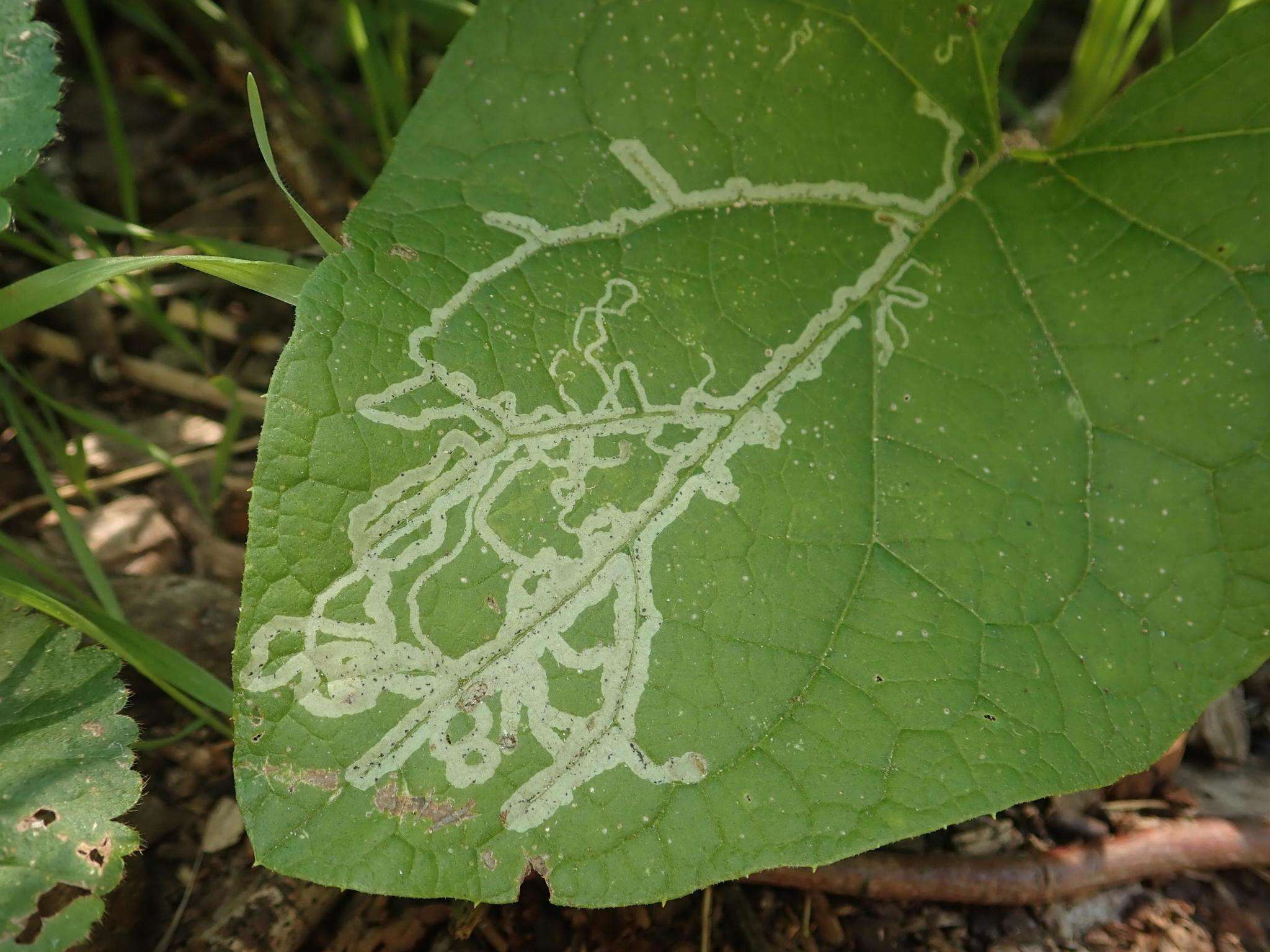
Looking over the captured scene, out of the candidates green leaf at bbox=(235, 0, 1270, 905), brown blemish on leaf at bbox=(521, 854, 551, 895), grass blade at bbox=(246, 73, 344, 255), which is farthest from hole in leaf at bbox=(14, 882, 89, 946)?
grass blade at bbox=(246, 73, 344, 255)

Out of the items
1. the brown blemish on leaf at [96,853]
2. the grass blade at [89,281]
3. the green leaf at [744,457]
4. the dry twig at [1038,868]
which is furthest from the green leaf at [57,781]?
the dry twig at [1038,868]

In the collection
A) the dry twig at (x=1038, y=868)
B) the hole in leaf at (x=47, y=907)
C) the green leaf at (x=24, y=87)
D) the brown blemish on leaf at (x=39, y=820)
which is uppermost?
the green leaf at (x=24, y=87)

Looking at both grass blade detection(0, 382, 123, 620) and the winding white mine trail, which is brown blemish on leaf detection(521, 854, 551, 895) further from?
grass blade detection(0, 382, 123, 620)

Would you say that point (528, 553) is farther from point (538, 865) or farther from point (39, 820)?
point (39, 820)

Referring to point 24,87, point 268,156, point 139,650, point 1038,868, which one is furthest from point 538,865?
point 24,87

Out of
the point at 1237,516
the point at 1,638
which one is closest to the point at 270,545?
the point at 1,638

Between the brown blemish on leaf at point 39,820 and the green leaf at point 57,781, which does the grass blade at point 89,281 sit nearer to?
the green leaf at point 57,781
